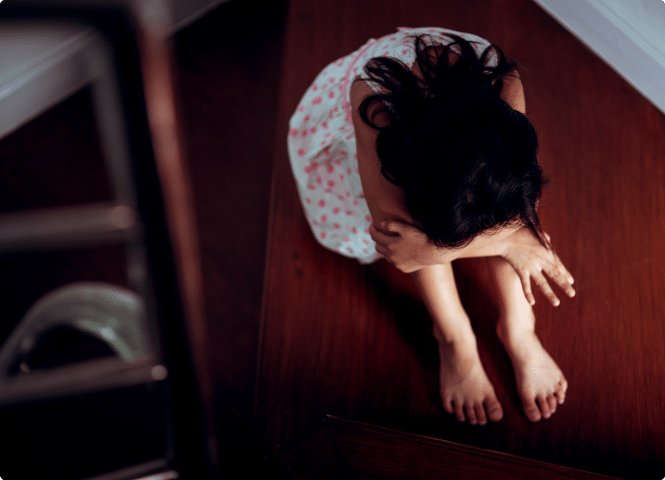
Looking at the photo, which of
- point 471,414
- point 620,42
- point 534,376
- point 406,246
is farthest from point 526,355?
point 620,42

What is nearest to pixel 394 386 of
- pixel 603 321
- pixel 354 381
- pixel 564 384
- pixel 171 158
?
pixel 354 381

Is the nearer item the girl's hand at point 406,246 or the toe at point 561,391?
the girl's hand at point 406,246

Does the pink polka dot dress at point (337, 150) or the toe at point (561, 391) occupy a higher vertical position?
→ the pink polka dot dress at point (337, 150)

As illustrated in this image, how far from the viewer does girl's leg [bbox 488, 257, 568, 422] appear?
748mm

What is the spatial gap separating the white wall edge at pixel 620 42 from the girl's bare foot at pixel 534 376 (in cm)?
65

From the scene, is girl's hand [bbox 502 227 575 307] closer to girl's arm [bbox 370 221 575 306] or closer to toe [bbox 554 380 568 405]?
girl's arm [bbox 370 221 575 306]

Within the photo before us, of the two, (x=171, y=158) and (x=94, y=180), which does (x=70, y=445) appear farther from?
(x=171, y=158)

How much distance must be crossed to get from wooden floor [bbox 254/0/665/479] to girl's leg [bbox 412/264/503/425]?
3cm

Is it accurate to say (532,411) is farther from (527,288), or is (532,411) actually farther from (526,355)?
(527,288)

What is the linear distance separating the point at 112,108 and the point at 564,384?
847 mm

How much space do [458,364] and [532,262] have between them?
0.72 feet

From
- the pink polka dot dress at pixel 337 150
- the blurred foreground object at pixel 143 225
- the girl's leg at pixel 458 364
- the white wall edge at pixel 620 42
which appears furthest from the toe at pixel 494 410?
the white wall edge at pixel 620 42

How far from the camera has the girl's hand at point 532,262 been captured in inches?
28.1

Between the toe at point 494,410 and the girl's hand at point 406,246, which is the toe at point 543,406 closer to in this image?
the toe at point 494,410
